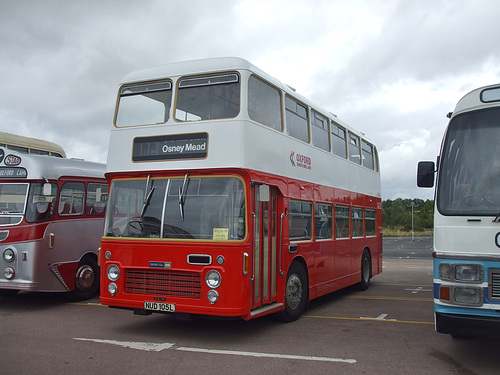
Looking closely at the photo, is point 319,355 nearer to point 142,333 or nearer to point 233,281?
point 233,281

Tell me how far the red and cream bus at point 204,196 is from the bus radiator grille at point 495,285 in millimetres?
3269

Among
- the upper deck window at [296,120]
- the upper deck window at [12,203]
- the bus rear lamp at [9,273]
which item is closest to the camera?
the upper deck window at [296,120]

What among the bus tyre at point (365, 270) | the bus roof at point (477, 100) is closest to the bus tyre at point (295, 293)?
the bus roof at point (477, 100)

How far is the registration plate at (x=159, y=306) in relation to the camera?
7.78 meters

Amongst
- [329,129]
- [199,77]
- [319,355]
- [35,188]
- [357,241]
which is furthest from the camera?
[357,241]

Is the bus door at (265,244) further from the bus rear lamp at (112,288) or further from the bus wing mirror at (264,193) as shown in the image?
the bus rear lamp at (112,288)

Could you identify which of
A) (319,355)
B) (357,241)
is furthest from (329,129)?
(319,355)

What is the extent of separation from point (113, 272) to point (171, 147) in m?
2.16

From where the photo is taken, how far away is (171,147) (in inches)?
324

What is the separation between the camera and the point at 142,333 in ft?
27.5

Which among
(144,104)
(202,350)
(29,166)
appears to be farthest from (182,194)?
(29,166)

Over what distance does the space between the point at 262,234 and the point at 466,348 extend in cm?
337

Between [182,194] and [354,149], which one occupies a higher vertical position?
[354,149]

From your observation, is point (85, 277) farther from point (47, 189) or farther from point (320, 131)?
point (320, 131)
